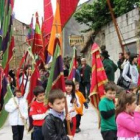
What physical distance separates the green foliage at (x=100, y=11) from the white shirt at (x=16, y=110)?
9.84 meters

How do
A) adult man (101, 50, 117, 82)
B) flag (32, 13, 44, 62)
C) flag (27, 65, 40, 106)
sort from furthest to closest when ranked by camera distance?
flag (32, 13, 44, 62), adult man (101, 50, 117, 82), flag (27, 65, 40, 106)

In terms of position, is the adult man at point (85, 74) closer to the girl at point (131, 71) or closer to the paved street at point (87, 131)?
the paved street at point (87, 131)

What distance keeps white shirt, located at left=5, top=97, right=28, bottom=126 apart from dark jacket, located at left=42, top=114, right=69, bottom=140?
3.41 m

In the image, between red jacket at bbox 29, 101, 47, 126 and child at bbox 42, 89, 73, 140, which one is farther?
red jacket at bbox 29, 101, 47, 126

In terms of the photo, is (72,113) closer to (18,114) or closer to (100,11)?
(18,114)

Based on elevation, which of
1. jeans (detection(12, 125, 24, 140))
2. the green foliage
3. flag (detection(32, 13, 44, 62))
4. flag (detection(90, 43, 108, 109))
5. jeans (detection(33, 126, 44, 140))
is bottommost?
jeans (detection(12, 125, 24, 140))

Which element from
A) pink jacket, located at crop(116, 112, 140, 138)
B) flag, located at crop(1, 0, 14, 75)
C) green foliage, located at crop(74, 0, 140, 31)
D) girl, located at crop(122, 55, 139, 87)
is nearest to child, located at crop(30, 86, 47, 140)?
pink jacket, located at crop(116, 112, 140, 138)

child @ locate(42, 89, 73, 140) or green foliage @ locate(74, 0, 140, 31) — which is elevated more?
green foliage @ locate(74, 0, 140, 31)

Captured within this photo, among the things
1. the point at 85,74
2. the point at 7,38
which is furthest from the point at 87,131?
the point at 85,74

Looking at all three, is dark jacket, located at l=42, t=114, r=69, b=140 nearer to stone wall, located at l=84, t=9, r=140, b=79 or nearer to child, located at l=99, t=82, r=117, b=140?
child, located at l=99, t=82, r=117, b=140

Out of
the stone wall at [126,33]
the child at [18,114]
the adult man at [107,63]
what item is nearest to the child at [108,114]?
the child at [18,114]

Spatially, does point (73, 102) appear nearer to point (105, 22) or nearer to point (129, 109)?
point (129, 109)

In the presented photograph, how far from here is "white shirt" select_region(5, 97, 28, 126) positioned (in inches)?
305

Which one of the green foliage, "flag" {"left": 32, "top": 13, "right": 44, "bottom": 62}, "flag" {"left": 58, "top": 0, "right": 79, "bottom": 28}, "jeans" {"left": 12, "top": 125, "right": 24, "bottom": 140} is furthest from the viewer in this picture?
the green foliage
